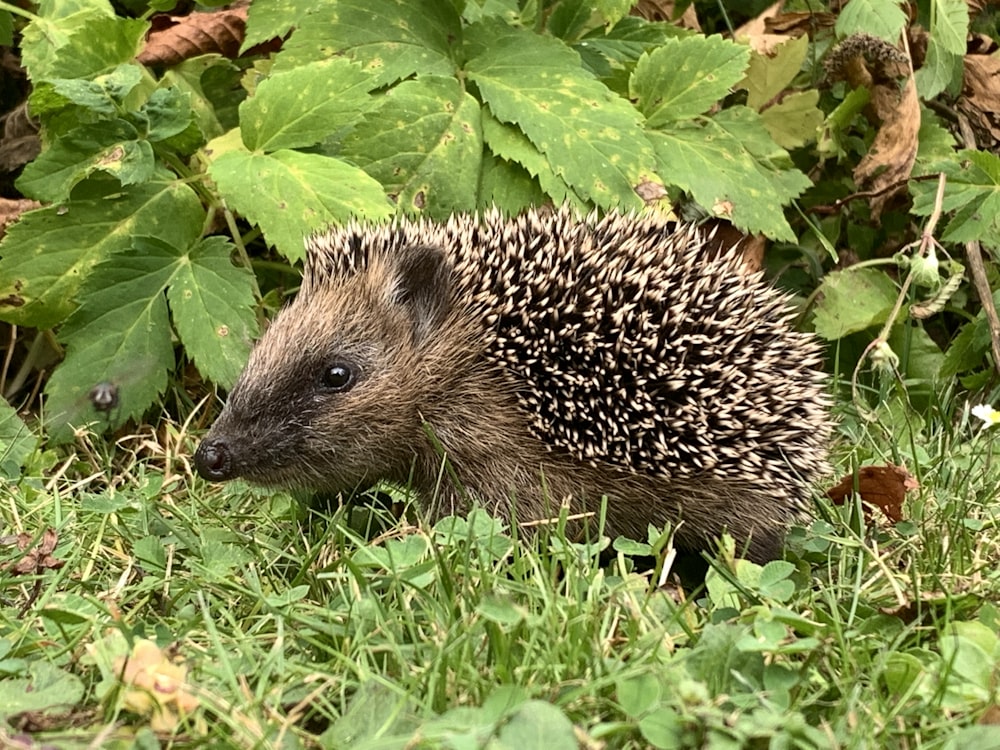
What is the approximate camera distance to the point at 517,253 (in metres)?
3.71

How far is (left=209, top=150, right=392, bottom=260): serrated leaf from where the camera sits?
4.02 metres

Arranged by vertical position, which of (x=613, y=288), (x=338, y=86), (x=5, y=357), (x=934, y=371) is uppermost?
(x=338, y=86)

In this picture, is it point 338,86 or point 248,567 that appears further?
point 338,86

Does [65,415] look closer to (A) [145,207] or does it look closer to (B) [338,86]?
(A) [145,207]

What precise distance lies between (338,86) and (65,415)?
5.52 ft

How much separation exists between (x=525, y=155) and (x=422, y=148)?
0.42m

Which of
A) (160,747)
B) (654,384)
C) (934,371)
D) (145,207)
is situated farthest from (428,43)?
(160,747)

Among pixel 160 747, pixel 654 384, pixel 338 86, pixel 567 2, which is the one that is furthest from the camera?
pixel 567 2

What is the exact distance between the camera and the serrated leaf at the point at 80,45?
14.4 feet

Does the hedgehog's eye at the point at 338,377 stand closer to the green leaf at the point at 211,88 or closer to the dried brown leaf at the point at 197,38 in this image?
the green leaf at the point at 211,88

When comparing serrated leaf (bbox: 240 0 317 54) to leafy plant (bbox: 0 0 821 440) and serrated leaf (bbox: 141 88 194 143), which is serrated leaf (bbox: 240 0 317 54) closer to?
leafy plant (bbox: 0 0 821 440)

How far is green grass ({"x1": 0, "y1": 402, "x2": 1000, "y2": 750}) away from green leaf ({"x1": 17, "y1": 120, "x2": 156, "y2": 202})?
4.33ft

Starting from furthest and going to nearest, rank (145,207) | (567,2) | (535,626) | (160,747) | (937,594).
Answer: (567,2), (145,207), (937,594), (535,626), (160,747)

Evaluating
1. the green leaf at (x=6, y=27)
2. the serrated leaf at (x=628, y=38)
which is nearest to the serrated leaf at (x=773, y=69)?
the serrated leaf at (x=628, y=38)
